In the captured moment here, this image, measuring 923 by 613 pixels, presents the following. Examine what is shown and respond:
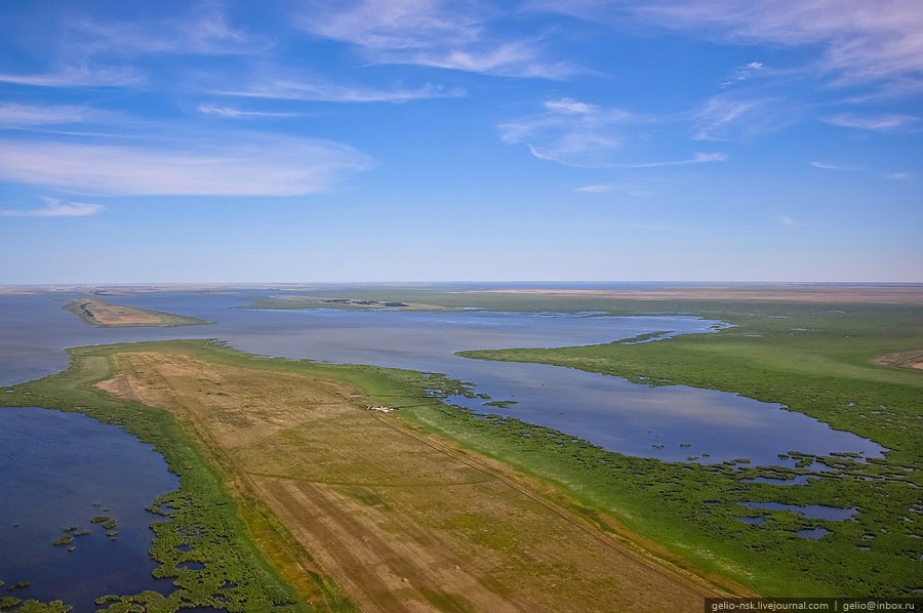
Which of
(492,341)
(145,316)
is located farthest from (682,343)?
(145,316)

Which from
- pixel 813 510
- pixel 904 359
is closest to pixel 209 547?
pixel 813 510

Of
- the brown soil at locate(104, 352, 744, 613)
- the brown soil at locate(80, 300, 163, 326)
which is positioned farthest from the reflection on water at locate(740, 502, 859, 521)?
the brown soil at locate(80, 300, 163, 326)

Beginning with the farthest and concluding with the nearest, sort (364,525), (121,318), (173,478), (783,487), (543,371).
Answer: (121,318) < (543,371) < (173,478) < (783,487) < (364,525)

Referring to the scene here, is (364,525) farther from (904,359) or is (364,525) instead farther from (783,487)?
(904,359)

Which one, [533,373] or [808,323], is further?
[808,323]

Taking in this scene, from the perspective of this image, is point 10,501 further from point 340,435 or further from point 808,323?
point 808,323

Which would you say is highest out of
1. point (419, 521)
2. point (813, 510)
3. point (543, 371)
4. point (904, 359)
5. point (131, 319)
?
point (131, 319)

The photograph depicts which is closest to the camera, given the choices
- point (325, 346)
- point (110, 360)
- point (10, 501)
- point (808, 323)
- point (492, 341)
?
point (10, 501)
